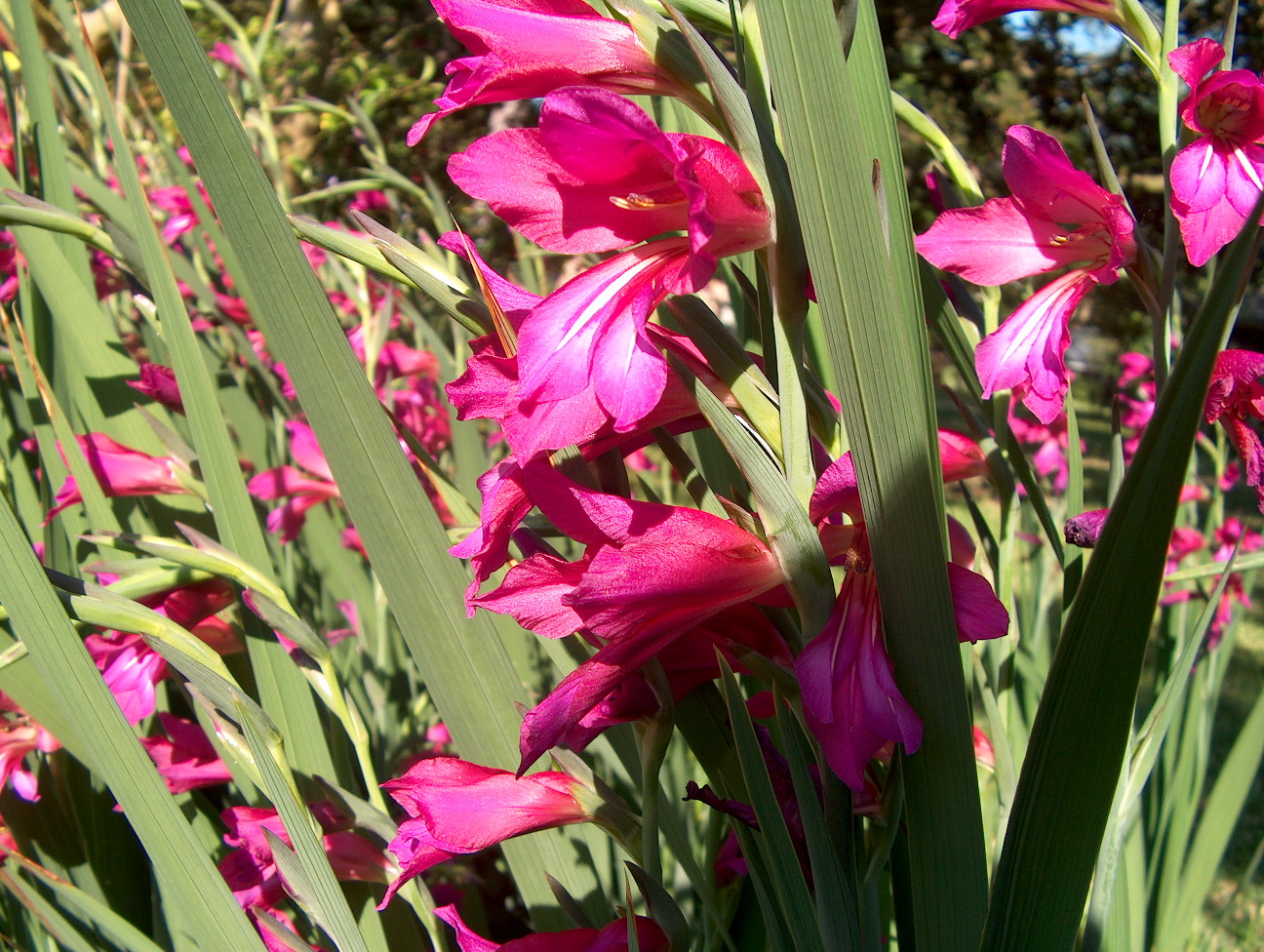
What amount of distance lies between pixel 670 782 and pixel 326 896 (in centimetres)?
56

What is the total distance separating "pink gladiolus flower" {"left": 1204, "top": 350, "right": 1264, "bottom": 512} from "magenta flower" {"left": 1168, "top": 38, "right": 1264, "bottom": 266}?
0.09 metres

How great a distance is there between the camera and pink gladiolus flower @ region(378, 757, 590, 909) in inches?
22.6

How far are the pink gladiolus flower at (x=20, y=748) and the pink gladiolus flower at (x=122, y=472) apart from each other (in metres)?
0.24

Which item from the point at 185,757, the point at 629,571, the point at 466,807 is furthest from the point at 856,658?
the point at 185,757

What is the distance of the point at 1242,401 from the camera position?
0.74m

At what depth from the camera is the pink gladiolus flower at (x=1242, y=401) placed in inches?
26.7

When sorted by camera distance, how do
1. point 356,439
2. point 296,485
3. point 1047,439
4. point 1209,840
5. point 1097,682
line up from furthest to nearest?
point 1047,439 → point 296,485 → point 1209,840 → point 356,439 → point 1097,682

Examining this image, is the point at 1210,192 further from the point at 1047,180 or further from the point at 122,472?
the point at 122,472

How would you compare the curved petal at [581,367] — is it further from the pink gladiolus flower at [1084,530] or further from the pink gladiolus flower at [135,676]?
the pink gladiolus flower at [135,676]

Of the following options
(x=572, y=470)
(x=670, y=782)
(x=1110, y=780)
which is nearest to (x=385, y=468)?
(x=572, y=470)

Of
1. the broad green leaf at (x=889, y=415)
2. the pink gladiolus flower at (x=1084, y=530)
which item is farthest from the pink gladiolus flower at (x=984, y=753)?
the broad green leaf at (x=889, y=415)

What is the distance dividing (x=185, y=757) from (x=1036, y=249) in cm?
100

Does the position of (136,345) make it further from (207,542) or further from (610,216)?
(610,216)

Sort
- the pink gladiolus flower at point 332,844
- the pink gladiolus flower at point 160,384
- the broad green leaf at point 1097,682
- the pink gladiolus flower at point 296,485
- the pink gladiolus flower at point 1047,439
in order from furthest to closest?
the pink gladiolus flower at point 1047,439, the pink gladiolus flower at point 296,485, the pink gladiolus flower at point 160,384, the pink gladiolus flower at point 332,844, the broad green leaf at point 1097,682
